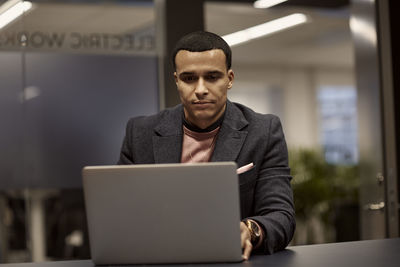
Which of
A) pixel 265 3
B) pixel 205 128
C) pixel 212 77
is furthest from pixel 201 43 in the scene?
pixel 265 3

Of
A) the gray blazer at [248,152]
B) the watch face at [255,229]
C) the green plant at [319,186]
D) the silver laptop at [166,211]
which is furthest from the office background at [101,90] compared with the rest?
the green plant at [319,186]

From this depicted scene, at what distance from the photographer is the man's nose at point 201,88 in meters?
2.04

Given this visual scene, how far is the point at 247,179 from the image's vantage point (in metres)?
2.10

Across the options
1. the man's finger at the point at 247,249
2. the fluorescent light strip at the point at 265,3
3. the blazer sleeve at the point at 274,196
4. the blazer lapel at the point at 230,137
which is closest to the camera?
the man's finger at the point at 247,249

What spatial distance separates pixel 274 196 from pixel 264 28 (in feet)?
9.78

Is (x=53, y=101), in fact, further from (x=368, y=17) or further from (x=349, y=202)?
(x=349, y=202)

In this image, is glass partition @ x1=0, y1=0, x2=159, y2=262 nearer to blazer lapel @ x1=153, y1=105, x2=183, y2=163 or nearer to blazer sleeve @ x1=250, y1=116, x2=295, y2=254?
blazer lapel @ x1=153, y1=105, x2=183, y2=163

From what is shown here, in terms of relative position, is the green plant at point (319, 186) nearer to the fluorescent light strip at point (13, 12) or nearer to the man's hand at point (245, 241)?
the fluorescent light strip at point (13, 12)

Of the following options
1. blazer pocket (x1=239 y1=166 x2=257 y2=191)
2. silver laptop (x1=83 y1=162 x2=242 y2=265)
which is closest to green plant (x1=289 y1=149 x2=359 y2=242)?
blazer pocket (x1=239 y1=166 x2=257 y2=191)

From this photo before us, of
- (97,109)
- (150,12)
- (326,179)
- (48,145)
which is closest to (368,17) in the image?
(150,12)

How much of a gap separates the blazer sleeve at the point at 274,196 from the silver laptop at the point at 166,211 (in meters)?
0.26

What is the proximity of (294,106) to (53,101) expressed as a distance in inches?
328

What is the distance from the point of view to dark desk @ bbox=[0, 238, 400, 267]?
1684 mm

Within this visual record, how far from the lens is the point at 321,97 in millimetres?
12344
